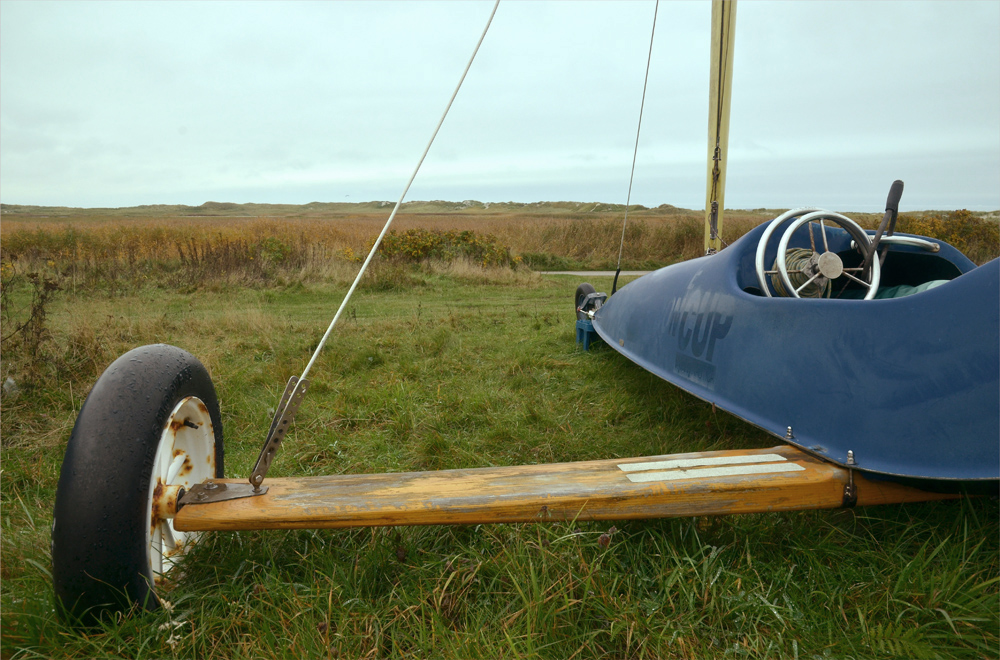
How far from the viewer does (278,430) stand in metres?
1.96

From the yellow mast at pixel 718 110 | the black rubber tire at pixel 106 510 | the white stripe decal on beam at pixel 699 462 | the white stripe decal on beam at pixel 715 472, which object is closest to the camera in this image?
the black rubber tire at pixel 106 510

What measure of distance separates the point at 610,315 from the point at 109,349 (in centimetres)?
447

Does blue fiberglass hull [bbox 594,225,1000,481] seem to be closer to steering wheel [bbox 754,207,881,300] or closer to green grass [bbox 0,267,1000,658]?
steering wheel [bbox 754,207,881,300]

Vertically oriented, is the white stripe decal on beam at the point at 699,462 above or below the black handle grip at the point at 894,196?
below

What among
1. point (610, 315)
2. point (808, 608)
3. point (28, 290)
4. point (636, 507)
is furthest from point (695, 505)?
point (28, 290)

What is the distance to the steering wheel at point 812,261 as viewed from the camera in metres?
2.87

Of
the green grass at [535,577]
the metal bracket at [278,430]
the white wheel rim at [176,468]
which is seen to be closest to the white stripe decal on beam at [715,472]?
the green grass at [535,577]

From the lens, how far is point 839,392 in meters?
2.25

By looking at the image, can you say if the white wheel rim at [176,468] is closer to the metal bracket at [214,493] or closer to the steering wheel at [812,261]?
the metal bracket at [214,493]

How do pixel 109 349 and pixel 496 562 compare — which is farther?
pixel 109 349

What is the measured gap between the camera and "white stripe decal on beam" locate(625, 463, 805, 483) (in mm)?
2045

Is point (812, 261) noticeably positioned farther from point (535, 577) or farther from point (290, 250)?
point (290, 250)

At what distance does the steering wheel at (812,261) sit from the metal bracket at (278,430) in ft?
7.56

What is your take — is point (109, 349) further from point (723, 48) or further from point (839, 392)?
point (723, 48)
